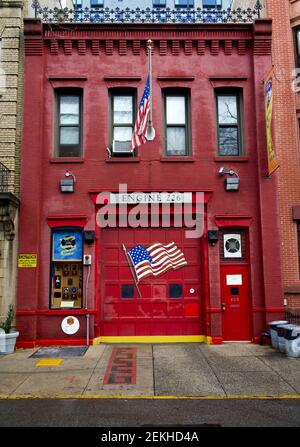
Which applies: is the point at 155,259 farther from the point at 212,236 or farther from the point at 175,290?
the point at 212,236

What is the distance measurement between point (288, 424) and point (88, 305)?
21.8ft

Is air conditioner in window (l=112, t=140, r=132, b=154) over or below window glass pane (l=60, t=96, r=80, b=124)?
below

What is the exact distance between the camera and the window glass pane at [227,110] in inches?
491

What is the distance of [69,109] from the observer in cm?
1243

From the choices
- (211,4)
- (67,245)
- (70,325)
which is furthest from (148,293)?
(211,4)

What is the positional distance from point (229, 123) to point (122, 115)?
332 cm

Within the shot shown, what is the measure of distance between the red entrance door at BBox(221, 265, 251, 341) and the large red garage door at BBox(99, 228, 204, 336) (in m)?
0.72

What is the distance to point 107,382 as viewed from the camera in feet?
26.0

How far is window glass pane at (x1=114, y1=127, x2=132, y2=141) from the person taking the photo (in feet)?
40.2

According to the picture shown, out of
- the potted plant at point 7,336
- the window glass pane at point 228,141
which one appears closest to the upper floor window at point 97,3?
the window glass pane at point 228,141

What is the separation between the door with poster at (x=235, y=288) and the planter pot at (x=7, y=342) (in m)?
5.79

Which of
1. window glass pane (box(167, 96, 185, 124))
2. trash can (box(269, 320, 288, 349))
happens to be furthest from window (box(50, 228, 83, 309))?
trash can (box(269, 320, 288, 349))

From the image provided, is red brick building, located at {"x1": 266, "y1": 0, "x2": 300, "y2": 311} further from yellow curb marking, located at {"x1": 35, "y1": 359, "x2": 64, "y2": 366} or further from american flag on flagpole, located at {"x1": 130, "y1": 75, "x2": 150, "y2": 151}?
yellow curb marking, located at {"x1": 35, "y1": 359, "x2": 64, "y2": 366}

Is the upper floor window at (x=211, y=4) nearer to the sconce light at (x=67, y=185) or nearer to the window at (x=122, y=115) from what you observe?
the window at (x=122, y=115)
